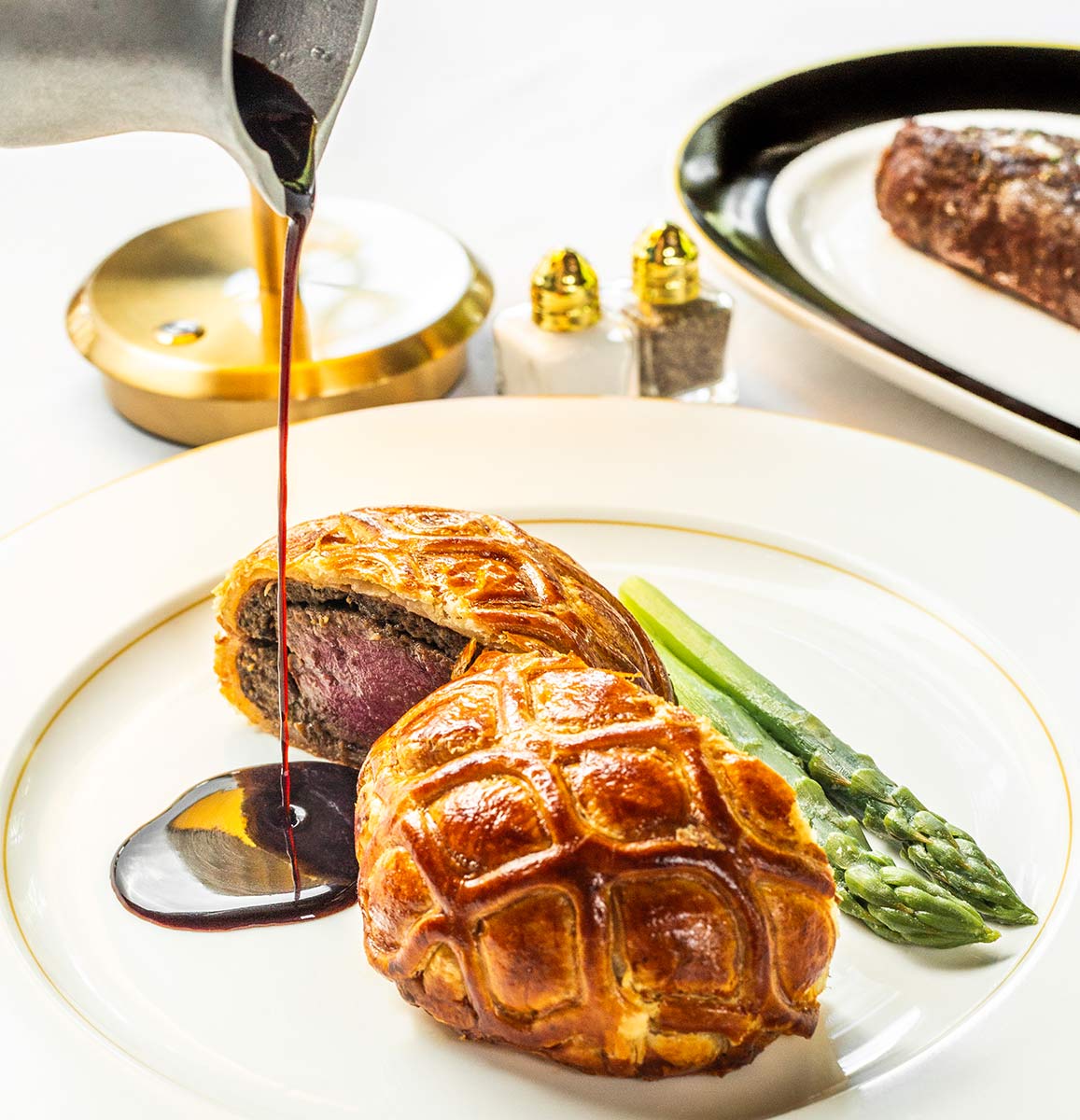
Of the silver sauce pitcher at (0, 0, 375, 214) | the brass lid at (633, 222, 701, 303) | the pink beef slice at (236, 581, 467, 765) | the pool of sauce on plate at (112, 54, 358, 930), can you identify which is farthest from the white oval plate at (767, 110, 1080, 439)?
the silver sauce pitcher at (0, 0, 375, 214)

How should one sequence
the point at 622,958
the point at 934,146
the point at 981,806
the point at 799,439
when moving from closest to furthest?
the point at 622,958, the point at 981,806, the point at 799,439, the point at 934,146

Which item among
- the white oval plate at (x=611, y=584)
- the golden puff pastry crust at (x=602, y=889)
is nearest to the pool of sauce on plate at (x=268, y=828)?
the white oval plate at (x=611, y=584)

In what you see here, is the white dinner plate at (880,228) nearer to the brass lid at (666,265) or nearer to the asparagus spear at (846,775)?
the brass lid at (666,265)

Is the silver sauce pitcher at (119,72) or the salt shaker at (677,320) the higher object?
the silver sauce pitcher at (119,72)

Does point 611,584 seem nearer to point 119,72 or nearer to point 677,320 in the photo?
point 677,320

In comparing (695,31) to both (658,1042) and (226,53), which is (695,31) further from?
(658,1042)

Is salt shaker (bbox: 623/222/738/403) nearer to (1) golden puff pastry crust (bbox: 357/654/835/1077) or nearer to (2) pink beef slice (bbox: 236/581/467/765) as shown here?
(2) pink beef slice (bbox: 236/581/467/765)

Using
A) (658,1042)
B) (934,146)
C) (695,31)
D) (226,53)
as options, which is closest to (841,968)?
(658,1042)
